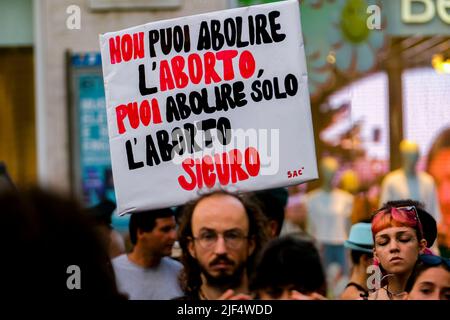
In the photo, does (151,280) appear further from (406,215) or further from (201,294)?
(406,215)

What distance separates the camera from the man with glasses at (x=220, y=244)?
4.71 meters

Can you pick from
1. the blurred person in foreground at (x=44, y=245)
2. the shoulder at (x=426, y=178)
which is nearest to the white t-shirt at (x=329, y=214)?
the shoulder at (x=426, y=178)

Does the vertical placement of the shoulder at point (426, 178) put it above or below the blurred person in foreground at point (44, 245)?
above

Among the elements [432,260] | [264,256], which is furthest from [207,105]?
[432,260]

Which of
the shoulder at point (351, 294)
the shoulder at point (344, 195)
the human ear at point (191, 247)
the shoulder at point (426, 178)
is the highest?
the shoulder at point (426, 178)

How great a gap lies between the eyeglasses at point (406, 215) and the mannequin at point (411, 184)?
7 centimetres

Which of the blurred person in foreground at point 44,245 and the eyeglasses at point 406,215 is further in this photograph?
the eyeglasses at point 406,215

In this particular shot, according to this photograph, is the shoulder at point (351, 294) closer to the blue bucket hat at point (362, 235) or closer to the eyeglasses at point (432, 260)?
the blue bucket hat at point (362, 235)

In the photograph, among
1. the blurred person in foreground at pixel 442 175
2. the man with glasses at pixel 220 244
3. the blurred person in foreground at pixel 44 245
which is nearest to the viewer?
the blurred person in foreground at pixel 44 245

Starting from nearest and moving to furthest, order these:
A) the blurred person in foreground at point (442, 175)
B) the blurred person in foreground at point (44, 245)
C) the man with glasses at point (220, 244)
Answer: the blurred person in foreground at point (44, 245), the blurred person in foreground at point (442, 175), the man with glasses at point (220, 244)

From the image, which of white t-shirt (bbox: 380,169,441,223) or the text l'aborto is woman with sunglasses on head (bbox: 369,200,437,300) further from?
the text l'aborto

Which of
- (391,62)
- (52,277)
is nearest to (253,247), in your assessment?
(391,62)

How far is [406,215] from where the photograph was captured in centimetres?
475
